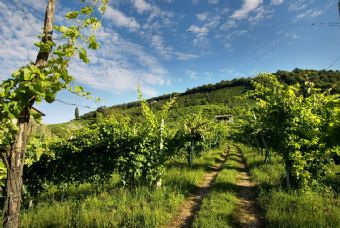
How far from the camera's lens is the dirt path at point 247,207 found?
826 centimetres

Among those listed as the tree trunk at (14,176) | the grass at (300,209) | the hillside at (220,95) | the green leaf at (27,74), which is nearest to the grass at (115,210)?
the grass at (300,209)

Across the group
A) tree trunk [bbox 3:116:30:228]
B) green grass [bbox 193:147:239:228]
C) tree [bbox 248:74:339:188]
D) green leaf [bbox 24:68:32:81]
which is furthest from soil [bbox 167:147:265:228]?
green leaf [bbox 24:68:32:81]

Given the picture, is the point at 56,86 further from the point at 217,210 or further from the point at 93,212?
the point at 217,210

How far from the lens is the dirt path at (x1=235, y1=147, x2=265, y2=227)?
826 centimetres

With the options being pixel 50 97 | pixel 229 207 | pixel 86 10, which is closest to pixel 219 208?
pixel 229 207

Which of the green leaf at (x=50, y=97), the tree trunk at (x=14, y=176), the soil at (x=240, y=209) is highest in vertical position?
the green leaf at (x=50, y=97)

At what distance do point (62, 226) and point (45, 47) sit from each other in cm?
607

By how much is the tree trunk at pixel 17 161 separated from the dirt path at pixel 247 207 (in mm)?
6167

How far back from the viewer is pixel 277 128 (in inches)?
435

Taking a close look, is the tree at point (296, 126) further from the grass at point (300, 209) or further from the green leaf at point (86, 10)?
the green leaf at point (86, 10)

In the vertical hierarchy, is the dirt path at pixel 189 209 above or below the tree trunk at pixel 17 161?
below

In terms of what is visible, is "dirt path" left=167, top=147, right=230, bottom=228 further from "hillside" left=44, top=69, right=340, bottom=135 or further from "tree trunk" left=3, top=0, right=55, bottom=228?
"hillside" left=44, top=69, right=340, bottom=135

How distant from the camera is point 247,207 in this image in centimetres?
974

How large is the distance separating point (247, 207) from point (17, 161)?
8.05 metres
